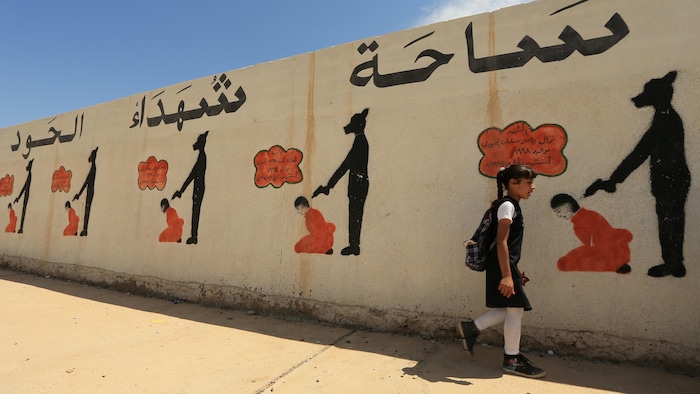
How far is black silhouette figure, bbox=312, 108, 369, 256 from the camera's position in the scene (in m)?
3.36

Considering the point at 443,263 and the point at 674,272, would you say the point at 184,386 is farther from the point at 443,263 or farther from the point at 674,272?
the point at 674,272

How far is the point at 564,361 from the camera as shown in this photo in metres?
2.46

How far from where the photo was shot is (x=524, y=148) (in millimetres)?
2799

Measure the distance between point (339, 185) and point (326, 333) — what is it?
1326 millimetres

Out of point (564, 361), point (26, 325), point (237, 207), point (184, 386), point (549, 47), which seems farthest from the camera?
point (237, 207)

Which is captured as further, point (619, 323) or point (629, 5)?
point (629, 5)

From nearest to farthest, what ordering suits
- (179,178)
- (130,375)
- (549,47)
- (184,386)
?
(184,386)
(130,375)
(549,47)
(179,178)

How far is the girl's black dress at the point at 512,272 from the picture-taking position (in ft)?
7.39

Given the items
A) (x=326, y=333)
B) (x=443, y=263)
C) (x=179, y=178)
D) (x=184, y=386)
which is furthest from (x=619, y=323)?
(x=179, y=178)

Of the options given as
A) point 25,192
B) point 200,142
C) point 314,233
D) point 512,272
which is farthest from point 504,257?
point 25,192

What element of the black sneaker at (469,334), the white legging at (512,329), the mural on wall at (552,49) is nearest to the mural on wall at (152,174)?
the mural on wall at (552,49)

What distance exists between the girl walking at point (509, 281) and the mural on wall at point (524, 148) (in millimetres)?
449

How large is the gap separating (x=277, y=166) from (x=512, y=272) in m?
2.50

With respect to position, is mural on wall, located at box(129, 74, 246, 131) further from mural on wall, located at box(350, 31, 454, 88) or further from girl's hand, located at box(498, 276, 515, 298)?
girl's hand, located at box(498, 276, 515, 298)
